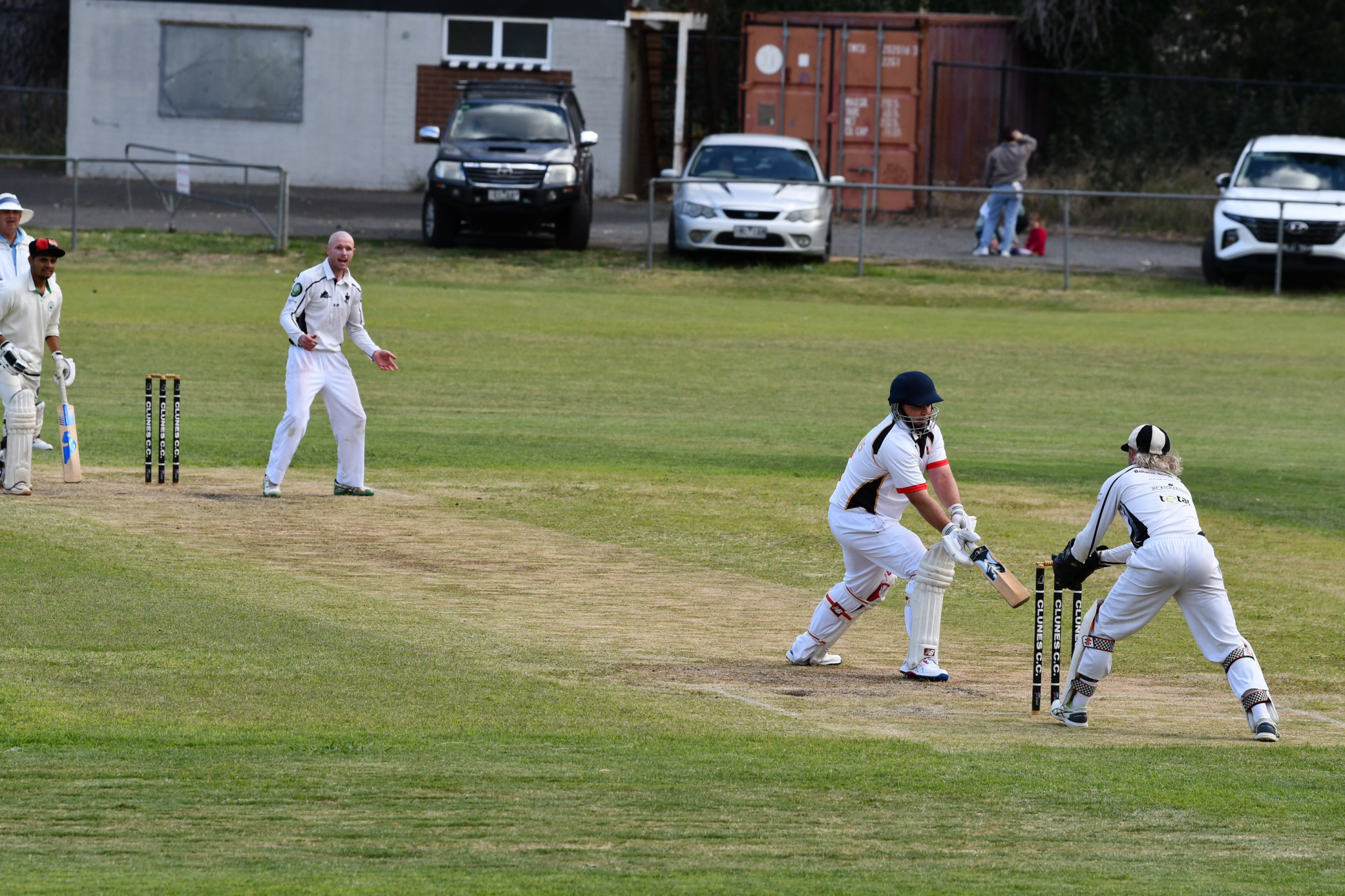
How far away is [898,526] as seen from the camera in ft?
31.6

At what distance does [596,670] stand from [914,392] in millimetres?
2257

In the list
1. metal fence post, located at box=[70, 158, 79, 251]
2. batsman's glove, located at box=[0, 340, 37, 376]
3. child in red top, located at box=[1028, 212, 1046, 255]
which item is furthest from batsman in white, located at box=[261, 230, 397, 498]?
child in red top, located at box=[1028, 212, 1046, 255]

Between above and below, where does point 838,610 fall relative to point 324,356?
below

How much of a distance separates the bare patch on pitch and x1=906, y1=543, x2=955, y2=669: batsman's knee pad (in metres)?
0.19

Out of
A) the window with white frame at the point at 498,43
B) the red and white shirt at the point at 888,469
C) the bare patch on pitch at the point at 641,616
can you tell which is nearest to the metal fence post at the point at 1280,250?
the bare patch on pitch at the point at 641,616

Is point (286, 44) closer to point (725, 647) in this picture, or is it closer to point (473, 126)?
point (473, 126)

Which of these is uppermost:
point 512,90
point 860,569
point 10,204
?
point 512,90

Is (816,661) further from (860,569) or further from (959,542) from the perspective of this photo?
(959,542)

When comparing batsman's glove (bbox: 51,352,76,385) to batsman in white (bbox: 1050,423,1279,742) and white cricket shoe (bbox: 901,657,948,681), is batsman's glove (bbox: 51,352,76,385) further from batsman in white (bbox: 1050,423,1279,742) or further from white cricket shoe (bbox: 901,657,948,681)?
batsman in white (bbox: 1050,423,1279,742)

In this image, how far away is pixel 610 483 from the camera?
1561 cm

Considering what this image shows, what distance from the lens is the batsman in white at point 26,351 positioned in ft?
45.0

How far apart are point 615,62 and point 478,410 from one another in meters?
20.1

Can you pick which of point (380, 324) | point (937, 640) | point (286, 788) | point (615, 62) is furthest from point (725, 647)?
point (615, 62)

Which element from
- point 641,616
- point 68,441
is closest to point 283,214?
point 68,441
